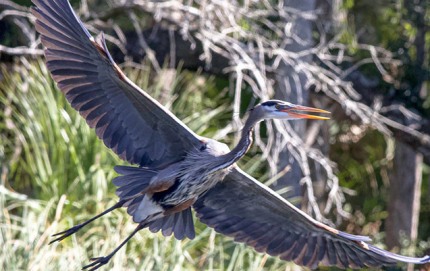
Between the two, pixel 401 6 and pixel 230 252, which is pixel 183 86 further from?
pixel 230 252

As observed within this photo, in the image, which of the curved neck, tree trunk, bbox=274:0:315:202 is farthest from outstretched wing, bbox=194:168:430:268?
tree trunk, bbox=274:0:315:202

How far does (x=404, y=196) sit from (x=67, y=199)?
4.16m

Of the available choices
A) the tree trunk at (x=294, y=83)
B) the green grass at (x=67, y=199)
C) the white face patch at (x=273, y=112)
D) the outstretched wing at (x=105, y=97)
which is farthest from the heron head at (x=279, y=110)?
the tree trunk at (x=294, y=83)

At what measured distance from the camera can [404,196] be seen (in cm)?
1062

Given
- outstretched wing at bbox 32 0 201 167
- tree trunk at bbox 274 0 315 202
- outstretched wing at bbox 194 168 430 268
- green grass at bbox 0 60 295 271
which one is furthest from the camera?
tree trunk at bbox 274 0 315 202

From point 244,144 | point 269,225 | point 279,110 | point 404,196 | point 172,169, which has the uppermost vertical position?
point 279,110

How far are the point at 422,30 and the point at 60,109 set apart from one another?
3.49 meters

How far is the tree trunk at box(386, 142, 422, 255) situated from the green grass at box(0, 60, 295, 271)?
256cm

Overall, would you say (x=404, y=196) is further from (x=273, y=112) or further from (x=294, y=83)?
(x=273, y=112)

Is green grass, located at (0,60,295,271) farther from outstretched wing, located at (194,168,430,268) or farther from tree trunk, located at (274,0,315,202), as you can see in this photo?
outstretched wing, located at (194,168,430,268)

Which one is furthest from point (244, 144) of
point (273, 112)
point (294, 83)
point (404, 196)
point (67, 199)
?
point (404, 196)

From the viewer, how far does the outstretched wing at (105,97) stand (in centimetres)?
569

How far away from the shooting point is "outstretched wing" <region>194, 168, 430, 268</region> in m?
6.18

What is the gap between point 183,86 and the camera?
35.1 ft
